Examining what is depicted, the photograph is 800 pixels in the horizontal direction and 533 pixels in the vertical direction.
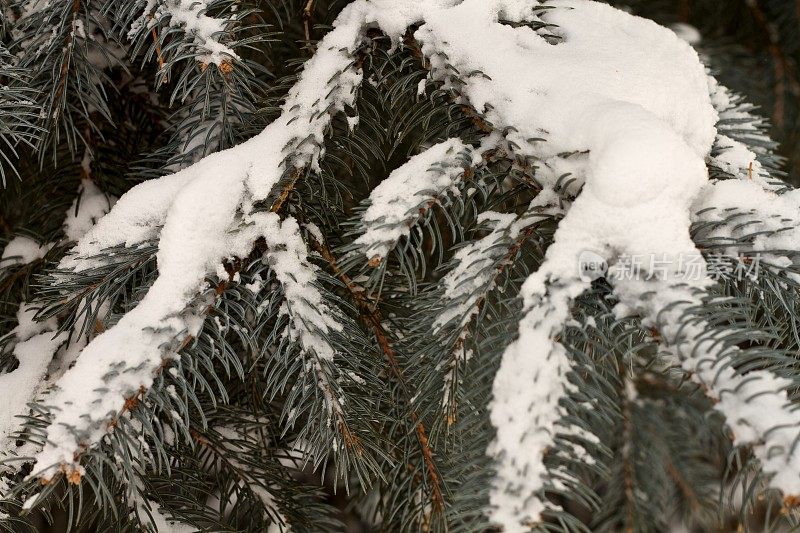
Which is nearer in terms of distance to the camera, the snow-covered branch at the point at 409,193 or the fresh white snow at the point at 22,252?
the snow-covered branch at the point at 409,193

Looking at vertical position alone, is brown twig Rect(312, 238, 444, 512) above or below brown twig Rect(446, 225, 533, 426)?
below

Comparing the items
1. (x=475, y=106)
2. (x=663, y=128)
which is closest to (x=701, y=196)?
(x=663, y=128)

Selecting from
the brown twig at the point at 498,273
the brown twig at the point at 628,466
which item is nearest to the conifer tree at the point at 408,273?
the brown twig at the point at 498,273

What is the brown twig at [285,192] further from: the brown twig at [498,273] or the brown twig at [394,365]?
the brown twig at [498,273]

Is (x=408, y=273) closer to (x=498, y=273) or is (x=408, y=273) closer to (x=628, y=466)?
(x=498, y=273)

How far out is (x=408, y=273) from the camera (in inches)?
23.1

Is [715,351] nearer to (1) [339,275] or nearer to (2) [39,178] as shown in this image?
(1) [339,275]

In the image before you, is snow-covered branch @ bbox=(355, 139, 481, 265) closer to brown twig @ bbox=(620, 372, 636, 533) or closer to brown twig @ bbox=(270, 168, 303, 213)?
brown twig @ bbox=(270, 168, 303, 213)

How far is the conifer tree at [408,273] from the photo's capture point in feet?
1.52

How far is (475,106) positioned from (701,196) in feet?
0.69

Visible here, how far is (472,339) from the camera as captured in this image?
555mm

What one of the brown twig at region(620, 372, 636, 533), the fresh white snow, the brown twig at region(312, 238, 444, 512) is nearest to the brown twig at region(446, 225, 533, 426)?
the brown twig at region(312, 238, 444, 512)

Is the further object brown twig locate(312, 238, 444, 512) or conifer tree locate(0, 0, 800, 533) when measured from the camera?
brown twig locate(312, 238, 444, 512)

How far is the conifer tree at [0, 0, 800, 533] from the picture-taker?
0.46 metres
